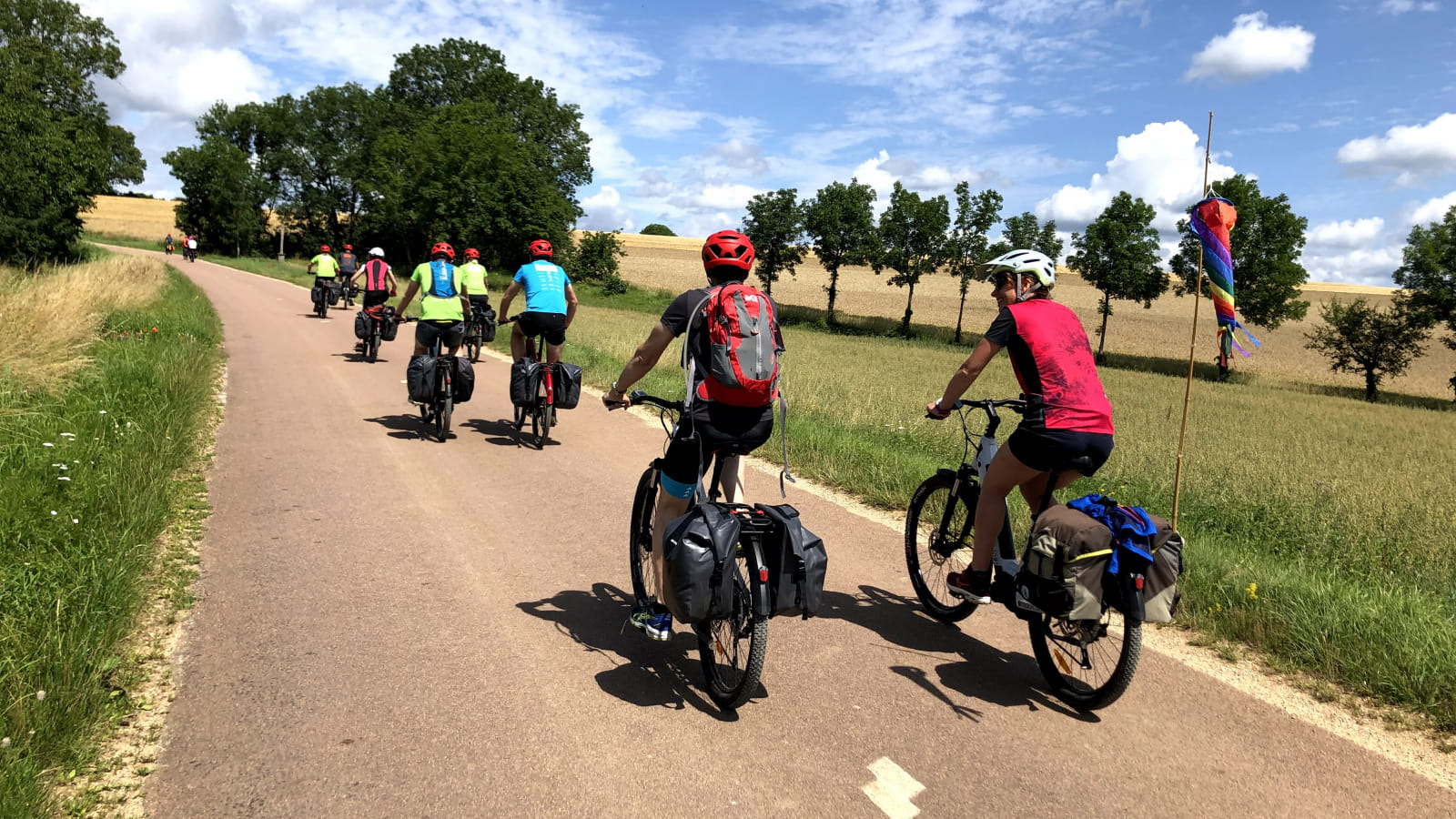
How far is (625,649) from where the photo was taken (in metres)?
4.27

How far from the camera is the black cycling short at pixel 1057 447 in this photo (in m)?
3.86

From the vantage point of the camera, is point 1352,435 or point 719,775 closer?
point 719,775

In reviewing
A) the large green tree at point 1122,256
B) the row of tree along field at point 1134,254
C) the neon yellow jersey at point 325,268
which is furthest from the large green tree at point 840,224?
the neon yellow jersey at point 325,268

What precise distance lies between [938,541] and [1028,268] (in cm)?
167

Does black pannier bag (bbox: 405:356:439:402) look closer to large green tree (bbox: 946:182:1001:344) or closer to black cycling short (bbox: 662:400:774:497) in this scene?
black cycling short (bbox: 662:400:774:497)

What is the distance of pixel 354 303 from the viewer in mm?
29625

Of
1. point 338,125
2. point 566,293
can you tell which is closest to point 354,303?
point 566,293

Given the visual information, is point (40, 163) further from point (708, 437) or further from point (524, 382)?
point (708, 437)

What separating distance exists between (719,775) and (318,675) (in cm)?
187

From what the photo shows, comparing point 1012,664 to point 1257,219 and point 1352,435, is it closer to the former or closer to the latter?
point 1352,435

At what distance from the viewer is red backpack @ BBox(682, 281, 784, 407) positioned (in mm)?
3539

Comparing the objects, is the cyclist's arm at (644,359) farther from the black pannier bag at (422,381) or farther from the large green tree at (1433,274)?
the large green tree at (1433,274)

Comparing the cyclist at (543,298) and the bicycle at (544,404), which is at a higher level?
the cyclist at (543,298)

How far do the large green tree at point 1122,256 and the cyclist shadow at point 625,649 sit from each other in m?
48.6
